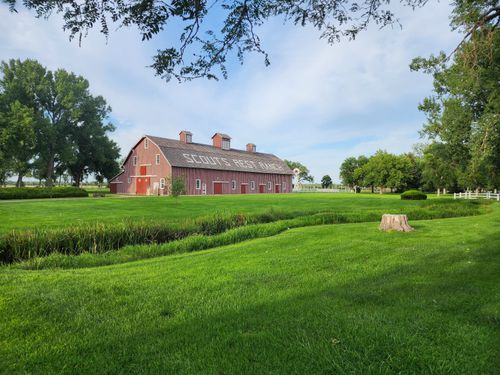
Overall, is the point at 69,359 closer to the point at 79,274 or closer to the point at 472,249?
the point at 79,274

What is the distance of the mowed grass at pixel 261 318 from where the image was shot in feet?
9.41

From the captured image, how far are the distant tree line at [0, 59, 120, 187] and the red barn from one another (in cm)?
941

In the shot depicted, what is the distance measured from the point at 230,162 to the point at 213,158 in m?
3.45

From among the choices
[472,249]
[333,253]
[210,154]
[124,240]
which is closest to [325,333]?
[333,253]

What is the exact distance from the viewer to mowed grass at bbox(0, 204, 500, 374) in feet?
9.41

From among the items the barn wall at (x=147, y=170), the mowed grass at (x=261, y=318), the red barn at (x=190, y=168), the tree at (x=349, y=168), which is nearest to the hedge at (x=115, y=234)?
the mowed grass at (x=261, y=318)

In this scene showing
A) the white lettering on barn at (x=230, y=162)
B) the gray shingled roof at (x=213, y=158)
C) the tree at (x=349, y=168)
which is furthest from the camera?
the tree at (x=349, y=168)

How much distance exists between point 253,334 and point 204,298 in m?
1.41

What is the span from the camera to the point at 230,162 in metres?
50.5

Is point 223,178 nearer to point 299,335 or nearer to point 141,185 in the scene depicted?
point 141,185

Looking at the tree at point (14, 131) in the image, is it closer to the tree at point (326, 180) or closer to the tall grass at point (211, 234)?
the tall grass at point (211, 234)

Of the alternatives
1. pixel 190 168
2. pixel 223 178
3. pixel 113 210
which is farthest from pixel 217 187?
pixel 113 210

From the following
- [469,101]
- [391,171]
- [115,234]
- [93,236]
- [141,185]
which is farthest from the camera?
[391,171]

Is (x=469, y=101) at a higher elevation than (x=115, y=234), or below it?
higher
